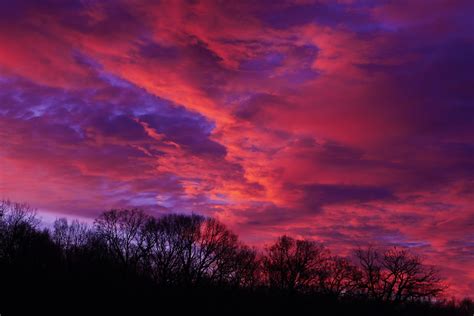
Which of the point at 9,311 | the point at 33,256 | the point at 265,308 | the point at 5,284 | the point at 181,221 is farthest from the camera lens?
the point at 181,221

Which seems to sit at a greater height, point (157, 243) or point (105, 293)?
point (157, 243)

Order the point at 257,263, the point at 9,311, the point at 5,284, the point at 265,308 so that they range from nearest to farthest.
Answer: the point at 9,311 → the point at 5,284 → the point at 265,308 → the point at 257,263

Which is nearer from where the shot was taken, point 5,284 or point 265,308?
point 5,284

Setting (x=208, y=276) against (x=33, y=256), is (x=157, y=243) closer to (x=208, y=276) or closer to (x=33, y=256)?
(x=208, y=276)

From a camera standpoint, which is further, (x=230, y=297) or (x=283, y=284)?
(x=283, y=284)

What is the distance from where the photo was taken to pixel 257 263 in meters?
104

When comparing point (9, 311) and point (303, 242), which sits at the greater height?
point (303, 242)

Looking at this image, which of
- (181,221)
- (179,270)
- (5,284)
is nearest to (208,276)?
(179,270)

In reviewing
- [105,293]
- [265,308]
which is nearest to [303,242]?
[265,308]

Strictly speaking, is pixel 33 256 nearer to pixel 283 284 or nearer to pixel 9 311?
pixel 9 311

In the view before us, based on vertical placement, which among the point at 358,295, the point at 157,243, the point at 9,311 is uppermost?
the point at 157,243

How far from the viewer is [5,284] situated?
2251 inches

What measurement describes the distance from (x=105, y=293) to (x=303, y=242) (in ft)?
176

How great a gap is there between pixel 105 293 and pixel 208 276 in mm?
31359
